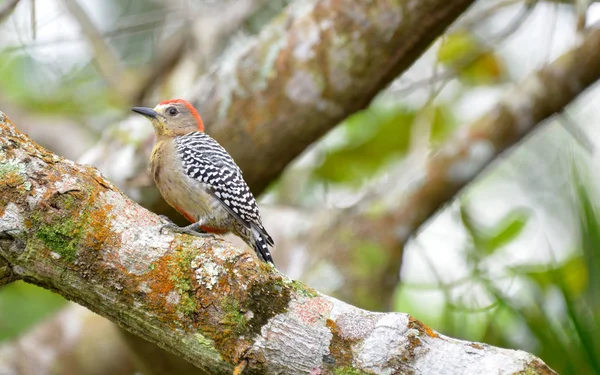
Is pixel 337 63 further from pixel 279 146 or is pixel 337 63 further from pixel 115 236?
pixel 115 236

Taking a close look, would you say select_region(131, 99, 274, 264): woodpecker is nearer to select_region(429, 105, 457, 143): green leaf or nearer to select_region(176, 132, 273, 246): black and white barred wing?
select_region(176, 132, 273, 246): black and white barred wing

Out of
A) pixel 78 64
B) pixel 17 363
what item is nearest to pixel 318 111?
pixel 17 363

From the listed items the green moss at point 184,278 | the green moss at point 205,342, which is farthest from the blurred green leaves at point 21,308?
the green moss at point 205,342

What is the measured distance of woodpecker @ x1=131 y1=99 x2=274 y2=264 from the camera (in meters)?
4.05

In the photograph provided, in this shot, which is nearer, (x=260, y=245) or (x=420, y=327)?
(x=420, y=327)

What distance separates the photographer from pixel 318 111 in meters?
4.90

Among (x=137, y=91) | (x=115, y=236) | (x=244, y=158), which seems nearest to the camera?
(x=115, y=236)

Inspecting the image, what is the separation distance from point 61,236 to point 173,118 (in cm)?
205

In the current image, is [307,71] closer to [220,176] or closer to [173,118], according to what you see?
[173,118]

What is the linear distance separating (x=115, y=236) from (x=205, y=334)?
463 millimetres

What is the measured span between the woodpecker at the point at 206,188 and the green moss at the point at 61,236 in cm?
142

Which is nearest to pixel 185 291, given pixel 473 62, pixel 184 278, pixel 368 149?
pixel 184 278

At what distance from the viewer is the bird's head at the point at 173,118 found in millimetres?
4441

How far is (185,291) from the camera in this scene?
2.49 meters
